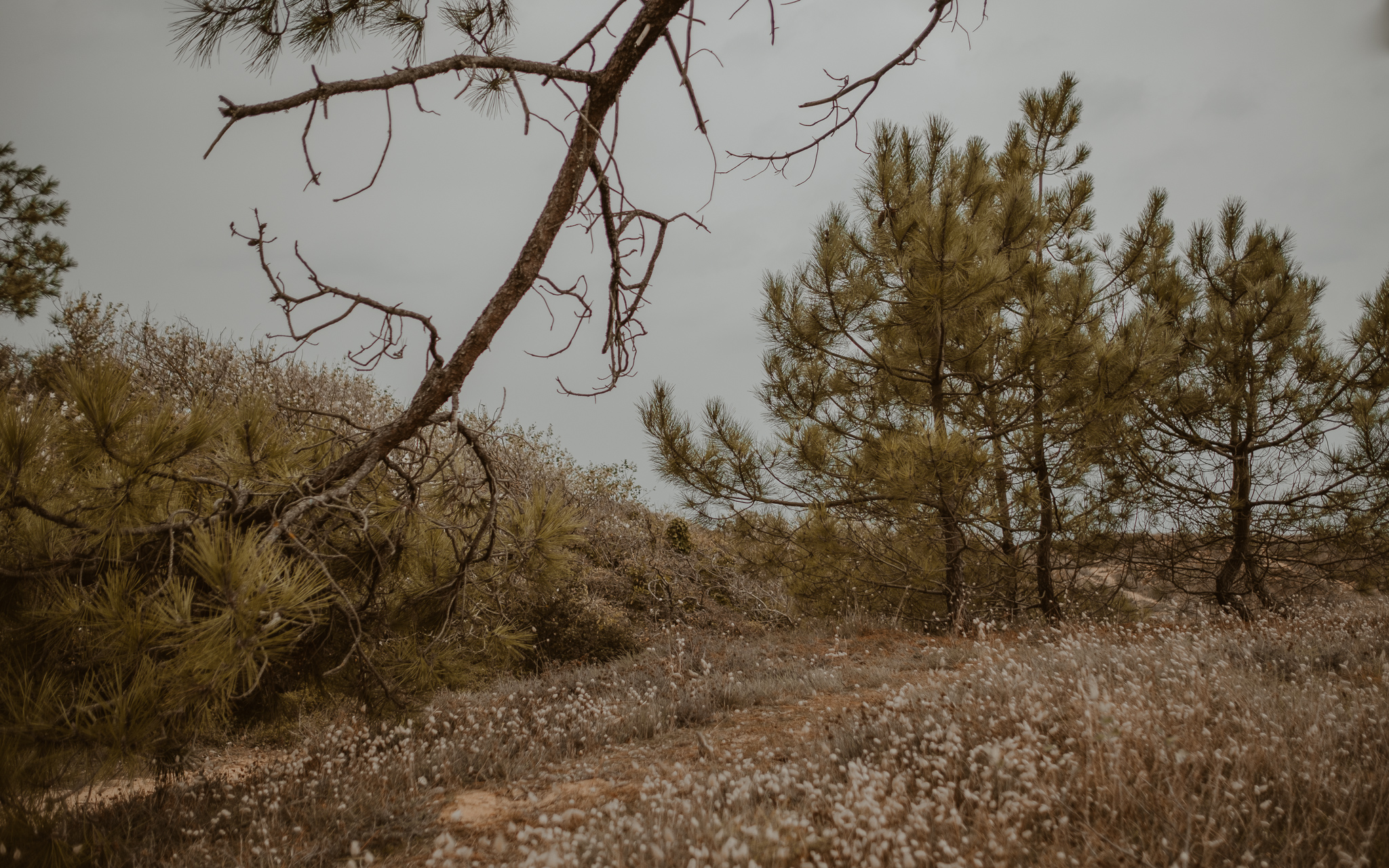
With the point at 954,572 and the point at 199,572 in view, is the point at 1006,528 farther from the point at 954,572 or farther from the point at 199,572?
the point at 199,572

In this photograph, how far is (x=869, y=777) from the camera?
271cm

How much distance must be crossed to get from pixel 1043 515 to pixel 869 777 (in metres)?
6.78

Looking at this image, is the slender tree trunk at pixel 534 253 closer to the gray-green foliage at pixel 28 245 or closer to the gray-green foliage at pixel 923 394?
the gray-green foliage at pixel 923 394

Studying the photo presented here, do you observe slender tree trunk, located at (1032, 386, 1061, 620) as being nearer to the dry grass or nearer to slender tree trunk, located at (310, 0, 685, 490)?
the dry grass

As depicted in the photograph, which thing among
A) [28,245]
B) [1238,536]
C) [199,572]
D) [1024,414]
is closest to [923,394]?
[1024,414]

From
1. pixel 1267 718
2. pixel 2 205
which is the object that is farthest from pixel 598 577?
pixel 2 205

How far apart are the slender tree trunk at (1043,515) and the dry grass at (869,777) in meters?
3.04

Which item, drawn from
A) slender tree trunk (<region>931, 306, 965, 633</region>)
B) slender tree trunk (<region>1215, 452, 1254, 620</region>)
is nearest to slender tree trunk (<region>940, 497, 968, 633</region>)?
slender tree trunk (<region>931, 306, 965, 633</region>)

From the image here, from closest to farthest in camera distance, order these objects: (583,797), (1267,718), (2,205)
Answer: (1267,718) → (583,797) → (2,205)

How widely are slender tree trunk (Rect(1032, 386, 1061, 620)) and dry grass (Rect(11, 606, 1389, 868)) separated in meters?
3.04

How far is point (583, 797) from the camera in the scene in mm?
3229

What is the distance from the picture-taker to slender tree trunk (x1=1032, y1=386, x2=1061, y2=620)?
8109 millimetres

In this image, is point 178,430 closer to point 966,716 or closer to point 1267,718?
point 966,716

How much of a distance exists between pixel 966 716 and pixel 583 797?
204 cm
